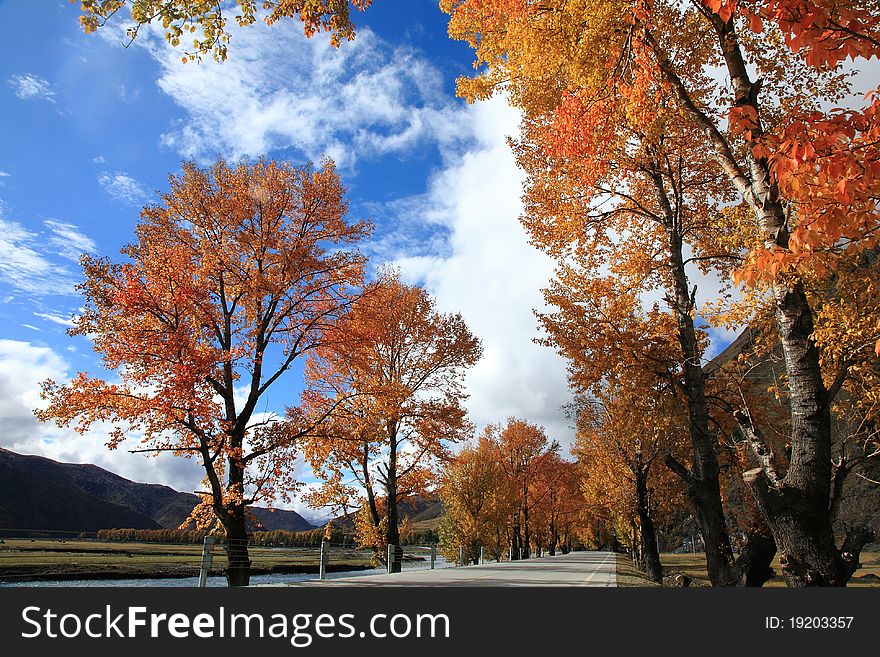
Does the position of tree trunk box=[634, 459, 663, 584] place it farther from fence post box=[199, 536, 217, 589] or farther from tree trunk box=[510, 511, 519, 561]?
fence post box=[199, 536, 217, 589]

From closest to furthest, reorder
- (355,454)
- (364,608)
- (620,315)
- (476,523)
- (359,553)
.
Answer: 1. (364,608)
2. (620,315)
3. (355,454)
4. (359,553)
5. (476,523)

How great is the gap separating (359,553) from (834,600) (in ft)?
44.3

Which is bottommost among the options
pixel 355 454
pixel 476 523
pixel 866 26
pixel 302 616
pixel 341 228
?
pixel 476 523

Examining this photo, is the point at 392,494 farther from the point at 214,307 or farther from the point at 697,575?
the point at 697,575

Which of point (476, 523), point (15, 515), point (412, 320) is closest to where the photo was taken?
point (412, 320)

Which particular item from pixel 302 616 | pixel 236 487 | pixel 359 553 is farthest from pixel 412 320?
pixel 302 616

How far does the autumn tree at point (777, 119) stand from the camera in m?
3.65

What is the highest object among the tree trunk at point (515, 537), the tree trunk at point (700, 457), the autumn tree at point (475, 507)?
the tree trunk at point (700, 457)

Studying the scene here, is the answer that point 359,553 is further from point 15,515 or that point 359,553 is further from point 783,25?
point 15,515

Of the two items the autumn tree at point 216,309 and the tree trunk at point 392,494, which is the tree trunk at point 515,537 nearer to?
the tree trunk at point 392,494

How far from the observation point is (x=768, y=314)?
8977 millimetres

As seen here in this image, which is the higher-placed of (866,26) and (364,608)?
(866,26)

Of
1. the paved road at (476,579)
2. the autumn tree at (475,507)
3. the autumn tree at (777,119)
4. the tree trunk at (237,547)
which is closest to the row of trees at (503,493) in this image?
→ the autumn tree at (475,507)

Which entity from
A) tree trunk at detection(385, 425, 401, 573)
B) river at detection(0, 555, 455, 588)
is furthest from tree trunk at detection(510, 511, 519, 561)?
tree trunk at detection(385, 425, 401, 573)
